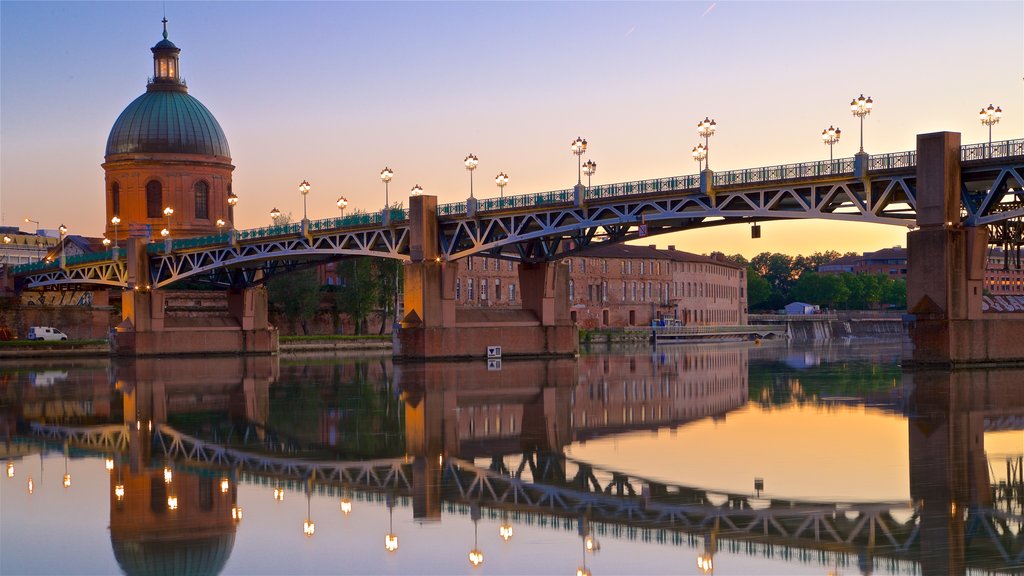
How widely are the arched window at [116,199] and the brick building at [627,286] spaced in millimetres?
33768

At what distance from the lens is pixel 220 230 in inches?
4887

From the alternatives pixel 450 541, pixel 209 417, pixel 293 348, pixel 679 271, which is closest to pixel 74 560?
pixel 450 541

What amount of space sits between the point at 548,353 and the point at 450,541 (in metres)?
61.7

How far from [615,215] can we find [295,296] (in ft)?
171

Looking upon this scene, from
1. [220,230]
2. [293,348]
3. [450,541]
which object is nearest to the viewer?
[450,541]

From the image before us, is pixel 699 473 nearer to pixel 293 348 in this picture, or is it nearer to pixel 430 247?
pixel 430 247

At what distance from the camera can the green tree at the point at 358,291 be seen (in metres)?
113

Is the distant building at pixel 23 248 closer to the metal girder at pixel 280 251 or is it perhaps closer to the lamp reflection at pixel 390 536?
the metal girder at pixel 280 251

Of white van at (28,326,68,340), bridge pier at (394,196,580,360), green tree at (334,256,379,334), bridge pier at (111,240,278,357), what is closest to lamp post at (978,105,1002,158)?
bridge pier at (394,196,580,360)

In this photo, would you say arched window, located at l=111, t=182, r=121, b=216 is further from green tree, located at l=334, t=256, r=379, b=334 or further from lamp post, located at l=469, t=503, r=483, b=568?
lamp post, located at l=469, t=503, r=483, b=568

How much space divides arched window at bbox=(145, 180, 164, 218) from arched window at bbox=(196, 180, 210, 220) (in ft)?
11.1

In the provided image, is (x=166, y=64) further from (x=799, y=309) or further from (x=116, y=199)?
(x=799, y=309)

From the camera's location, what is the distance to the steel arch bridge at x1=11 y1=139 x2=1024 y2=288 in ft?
177

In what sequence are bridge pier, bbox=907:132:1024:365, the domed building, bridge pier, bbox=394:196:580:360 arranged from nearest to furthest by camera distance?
bridge pier, bbox=907:132:1024:365 < bridge pier, bbox=394:196:580:360 < the domed building
